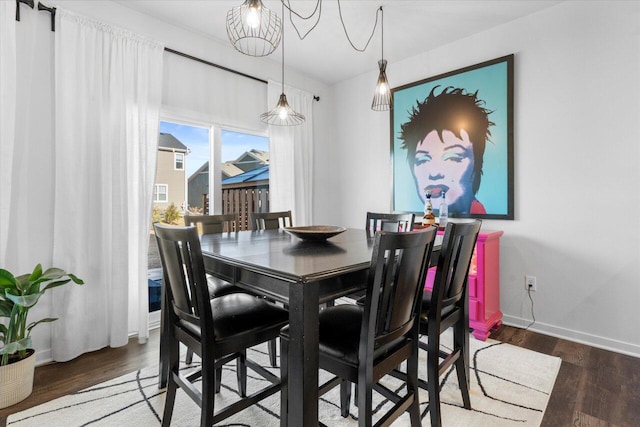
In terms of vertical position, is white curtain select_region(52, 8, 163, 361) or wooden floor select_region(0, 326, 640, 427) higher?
white curtain select_region(52, 8, 163, 361)

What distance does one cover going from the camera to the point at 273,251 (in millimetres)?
1610

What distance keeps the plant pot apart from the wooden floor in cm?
A: 4

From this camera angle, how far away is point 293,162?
12.7 feet

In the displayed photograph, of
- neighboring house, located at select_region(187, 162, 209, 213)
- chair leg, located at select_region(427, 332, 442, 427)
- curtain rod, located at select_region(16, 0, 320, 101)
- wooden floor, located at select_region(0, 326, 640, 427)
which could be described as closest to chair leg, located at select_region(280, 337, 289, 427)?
chair leg, located at select_region(427, 332, 442, 427)

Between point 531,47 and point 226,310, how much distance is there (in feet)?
10.2

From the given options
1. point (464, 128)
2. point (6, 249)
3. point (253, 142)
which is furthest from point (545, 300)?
point (6, 249)

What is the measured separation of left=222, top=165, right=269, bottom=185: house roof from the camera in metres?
3.62

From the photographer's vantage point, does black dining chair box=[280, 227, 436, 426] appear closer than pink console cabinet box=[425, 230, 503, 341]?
Yes

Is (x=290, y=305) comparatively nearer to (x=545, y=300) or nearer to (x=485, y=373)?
(x=485, y=373)

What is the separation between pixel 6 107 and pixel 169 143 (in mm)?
1157

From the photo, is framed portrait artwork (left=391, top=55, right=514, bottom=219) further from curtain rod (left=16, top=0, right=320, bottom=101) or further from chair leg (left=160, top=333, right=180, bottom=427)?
chair leg (left=160, top=333, right=180, bottom=427)

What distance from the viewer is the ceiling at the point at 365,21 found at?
2.63 m

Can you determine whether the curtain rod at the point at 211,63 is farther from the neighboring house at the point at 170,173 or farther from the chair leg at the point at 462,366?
the chair leg at the point at 462,366

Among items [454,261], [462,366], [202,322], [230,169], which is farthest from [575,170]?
[230,169]
